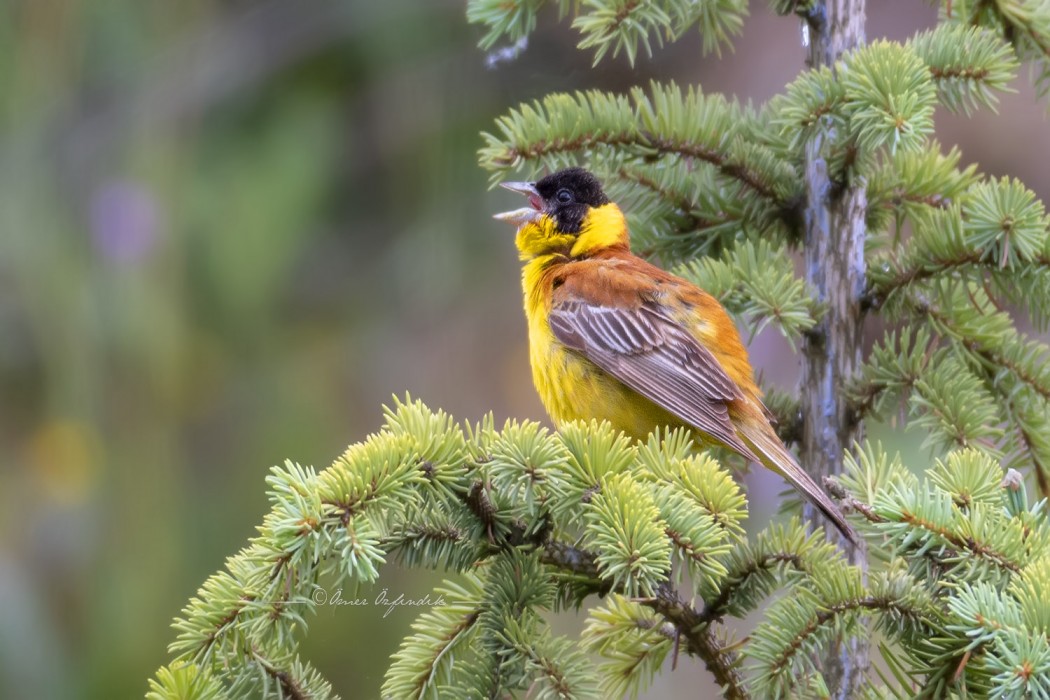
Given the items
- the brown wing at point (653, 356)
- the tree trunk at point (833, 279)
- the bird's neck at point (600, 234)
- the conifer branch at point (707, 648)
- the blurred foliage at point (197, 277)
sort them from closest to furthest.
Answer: the conifer branch at point (707, 648)
the tree trunk at point (833, 279)
the brown wing at point (653, 356)
the bird's neck at point (600, 234)
the blurred foliage at point (197, 277)

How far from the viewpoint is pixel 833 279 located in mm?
2713

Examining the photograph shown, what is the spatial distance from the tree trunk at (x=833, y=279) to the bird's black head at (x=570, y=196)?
35.6 inches

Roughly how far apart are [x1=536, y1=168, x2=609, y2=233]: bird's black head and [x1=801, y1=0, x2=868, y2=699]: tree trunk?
905 millimetres

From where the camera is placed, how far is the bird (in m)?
2.88

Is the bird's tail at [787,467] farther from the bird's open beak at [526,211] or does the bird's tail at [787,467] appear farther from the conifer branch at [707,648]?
the bird's open beak at [526,211]

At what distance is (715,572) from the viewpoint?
6.00ft

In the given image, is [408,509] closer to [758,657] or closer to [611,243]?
[758,657]

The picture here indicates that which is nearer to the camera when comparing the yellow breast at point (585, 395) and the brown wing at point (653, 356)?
the brown wing at point (653, 356)

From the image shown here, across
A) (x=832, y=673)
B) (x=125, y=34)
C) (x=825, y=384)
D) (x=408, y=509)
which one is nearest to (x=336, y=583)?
(x=408, y=509)

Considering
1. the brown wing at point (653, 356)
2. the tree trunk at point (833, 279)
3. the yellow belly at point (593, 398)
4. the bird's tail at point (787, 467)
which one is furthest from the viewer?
the yellow belly at point (593, 398)

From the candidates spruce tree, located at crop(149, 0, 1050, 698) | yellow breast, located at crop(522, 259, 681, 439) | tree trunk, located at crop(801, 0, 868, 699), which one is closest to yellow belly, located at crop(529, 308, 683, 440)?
yellow breast, located at crop(522, 259, 681, 439)

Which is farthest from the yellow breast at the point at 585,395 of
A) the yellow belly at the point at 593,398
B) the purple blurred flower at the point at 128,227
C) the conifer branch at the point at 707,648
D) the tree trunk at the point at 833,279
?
the purple blurred flower at the point at 128,227

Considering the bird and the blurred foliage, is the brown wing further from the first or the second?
the blurred foliage

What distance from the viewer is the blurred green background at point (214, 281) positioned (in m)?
3.70
